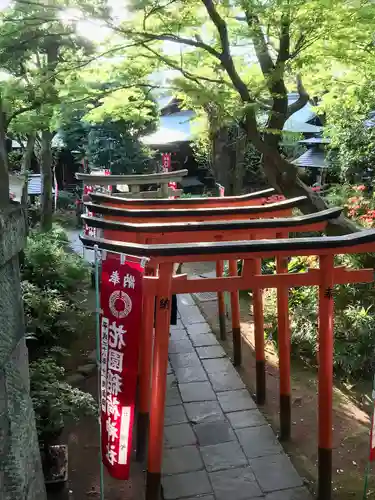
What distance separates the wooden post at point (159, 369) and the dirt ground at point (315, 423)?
2054 mm

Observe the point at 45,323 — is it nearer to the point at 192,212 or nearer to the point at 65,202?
the point at 192,212

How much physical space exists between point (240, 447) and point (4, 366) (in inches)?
166

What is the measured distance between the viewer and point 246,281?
508 centimetres

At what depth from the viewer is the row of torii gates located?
4.73 m

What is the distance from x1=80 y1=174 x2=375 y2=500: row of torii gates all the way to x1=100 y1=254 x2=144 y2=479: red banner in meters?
0.19

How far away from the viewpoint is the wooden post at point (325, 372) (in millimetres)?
5227

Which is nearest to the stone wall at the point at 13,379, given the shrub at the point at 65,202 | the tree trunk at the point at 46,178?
the tree trunk at the point at 46,178

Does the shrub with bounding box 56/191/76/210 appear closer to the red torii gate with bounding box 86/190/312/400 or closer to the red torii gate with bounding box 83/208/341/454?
the red torii gate with bounding box 86/190/312/400

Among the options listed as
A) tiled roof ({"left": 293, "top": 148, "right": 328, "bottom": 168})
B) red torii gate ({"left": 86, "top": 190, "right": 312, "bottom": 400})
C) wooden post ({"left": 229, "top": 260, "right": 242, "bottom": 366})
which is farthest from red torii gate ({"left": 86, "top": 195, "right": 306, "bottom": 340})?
tiled roof ({"left": 293, "top": 148, "right": 328, "bottom": 168})

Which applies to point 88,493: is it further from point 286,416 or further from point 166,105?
point 166,105

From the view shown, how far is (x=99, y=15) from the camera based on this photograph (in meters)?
6.79

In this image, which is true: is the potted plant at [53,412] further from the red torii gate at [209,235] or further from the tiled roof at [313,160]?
the tiled roof at [313,160]

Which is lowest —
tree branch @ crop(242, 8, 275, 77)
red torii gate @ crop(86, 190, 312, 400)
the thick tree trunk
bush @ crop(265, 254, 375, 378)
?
bush @ crop(265, 254, 375, 378)

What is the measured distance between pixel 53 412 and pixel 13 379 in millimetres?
1743
